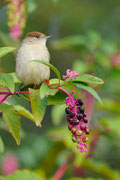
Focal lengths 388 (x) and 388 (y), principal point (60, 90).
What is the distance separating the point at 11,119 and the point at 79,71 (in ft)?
8.61

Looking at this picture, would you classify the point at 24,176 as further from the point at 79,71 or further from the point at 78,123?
the point at 79,71

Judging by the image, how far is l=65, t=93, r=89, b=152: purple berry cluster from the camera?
236 cm

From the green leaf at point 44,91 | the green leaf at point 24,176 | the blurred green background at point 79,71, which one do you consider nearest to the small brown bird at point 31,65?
the blurred green background at point 79,71

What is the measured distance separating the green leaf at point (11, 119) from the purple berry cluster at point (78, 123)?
41 cm

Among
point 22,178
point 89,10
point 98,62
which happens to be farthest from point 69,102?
point 89,10

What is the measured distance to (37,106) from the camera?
2480 mm

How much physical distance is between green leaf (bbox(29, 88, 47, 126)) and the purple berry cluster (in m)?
0.16

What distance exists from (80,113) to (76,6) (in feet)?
25.4

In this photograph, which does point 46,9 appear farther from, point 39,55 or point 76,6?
point 39,55

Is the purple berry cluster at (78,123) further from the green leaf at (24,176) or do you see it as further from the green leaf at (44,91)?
the green leaf at (24,176)

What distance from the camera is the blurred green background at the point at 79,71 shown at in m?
4.68

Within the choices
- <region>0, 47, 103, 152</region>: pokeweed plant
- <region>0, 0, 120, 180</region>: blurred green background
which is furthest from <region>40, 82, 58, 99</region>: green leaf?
<region>0, 0, 120, 180</region>: blurred green background

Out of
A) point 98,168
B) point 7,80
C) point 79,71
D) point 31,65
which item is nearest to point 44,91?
point 7,80

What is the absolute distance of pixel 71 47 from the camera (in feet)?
18.6
